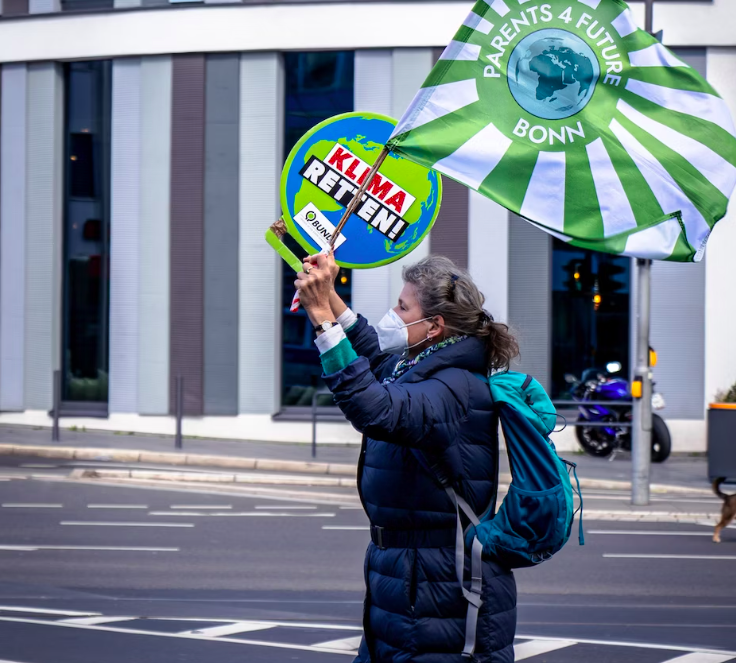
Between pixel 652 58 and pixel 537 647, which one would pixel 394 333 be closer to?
pixel 652 58

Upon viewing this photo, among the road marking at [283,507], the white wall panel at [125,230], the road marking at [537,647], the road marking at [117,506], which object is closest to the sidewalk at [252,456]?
the white wall panel at [125,230]

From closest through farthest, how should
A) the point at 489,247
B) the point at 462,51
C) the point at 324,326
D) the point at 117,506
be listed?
the point at 324,326, the point at 462,51, the point at 117,506, the point at 489,247

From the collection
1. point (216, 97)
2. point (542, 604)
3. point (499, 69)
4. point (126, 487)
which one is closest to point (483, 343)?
point (499, 69)

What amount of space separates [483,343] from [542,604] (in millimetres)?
5598

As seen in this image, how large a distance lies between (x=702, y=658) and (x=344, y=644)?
211 cm

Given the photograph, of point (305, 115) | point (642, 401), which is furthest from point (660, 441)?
point (305, 115)

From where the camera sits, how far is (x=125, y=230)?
70.4 feet

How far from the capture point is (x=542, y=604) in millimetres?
8680

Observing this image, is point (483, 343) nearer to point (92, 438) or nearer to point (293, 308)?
point (293, 308)

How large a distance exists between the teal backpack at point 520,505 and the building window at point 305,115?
17590 millimetres

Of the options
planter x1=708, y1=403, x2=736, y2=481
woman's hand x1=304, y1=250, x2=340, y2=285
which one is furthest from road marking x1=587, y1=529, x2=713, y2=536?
woman's hand x1=304, y1=250, x2=340, y2=285

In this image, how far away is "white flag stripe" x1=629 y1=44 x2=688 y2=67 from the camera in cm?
412

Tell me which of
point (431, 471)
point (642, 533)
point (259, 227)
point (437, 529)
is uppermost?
point (259, 227)

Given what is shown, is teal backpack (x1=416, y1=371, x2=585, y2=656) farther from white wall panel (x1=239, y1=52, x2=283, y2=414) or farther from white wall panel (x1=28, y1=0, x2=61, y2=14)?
white wall panel (x1=28, y1=0, x2=61, y2=14)
